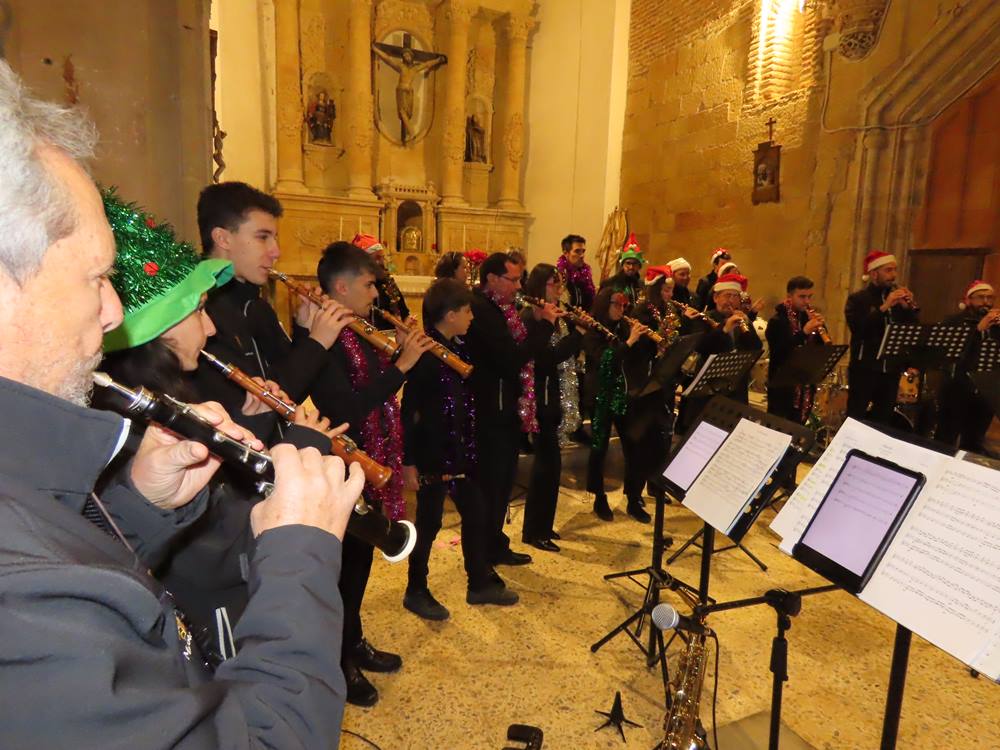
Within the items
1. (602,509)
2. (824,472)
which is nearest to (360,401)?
(824,472)

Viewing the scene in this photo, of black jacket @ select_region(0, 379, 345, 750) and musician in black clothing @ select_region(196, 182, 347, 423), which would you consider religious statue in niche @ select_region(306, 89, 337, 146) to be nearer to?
musician in black clothing @ select_region(196, 182, 347, 423)

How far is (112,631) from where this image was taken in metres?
0.58

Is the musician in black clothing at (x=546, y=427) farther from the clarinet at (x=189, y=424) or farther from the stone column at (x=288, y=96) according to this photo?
the stone column at (x=288, y=96)

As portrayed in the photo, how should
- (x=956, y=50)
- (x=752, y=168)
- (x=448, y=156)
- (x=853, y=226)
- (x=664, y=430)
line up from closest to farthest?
(x=664, y=430) → (x=956, y=50) → (x=853, y=226) → (x=752, y=168) → (x=448, y=156)

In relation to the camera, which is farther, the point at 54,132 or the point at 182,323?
the point at 182,323

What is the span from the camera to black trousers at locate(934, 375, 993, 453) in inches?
223

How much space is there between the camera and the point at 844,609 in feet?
10.8

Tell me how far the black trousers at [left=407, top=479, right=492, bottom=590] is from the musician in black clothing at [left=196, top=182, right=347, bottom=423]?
1.04 meters

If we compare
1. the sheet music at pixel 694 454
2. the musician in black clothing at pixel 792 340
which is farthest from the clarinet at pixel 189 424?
the musician in black clothing at pixel 792 340

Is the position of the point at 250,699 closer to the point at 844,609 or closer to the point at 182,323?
the point at 182,323

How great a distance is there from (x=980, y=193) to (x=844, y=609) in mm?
5650

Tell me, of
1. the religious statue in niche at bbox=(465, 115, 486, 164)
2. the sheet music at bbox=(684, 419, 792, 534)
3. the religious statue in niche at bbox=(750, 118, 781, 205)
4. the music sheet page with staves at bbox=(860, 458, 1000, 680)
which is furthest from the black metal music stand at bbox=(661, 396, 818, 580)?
the religious statue in niche at bbox=(465, 115, 486, 164)

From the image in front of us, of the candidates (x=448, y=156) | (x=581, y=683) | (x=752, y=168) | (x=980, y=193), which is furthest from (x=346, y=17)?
(x=581, y=683)

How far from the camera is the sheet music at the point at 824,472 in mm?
1706
